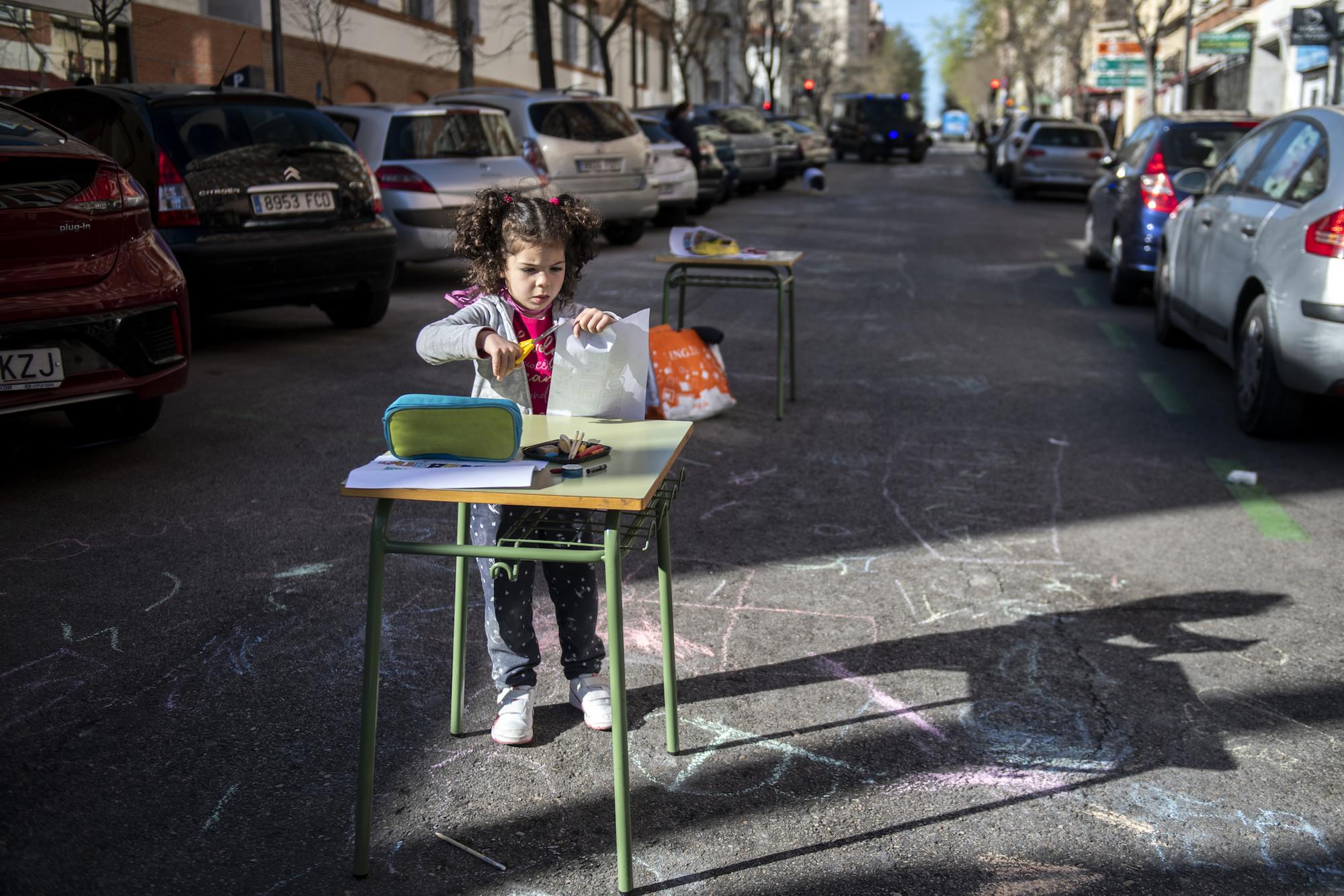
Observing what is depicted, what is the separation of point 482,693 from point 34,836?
3.86 feet

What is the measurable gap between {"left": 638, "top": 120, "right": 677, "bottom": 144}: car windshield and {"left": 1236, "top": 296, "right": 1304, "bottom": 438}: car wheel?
11770mm

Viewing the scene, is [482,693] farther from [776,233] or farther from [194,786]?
[776,233]

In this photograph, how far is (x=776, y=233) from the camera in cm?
1731

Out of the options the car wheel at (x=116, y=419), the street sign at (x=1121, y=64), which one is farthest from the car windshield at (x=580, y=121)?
the street sign at (x=1121, y=64)

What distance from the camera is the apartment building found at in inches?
547

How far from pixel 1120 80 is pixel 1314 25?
24.4 meters

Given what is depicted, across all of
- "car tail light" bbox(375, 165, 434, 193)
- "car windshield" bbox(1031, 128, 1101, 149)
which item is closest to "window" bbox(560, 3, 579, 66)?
"car windshield" bbox(1031, 128, 1101, 149)

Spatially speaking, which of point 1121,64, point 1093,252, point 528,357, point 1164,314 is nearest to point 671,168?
point 1093,252

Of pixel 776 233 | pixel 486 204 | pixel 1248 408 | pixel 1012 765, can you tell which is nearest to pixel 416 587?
pixel 486 204

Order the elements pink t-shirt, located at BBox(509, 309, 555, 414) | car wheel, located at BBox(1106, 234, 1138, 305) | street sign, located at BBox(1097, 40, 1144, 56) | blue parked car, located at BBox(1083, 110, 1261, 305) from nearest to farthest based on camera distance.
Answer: pink t-shirt, located at BBox(509, 309, 555, 414) → blue parked car, located at BBox(1083, 110, 1261, 305) → car wheel, located at BBox(1106, 234, 1138, 305) → street sign, located at BBox(1097, 40, 1144, 56)

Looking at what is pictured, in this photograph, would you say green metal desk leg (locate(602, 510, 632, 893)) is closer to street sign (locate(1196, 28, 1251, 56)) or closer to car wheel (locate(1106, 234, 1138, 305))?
car wheel (locate(1106, 234, 1138, 305))

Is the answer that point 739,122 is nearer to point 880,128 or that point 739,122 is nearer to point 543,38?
point 543,38

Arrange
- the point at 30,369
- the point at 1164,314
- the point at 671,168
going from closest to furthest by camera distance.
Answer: the point at 30,369 < the point at 1164,314 < the point at 671,168

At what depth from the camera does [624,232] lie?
15.9 metres
